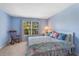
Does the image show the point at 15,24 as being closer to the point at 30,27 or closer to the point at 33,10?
the point at 30,27

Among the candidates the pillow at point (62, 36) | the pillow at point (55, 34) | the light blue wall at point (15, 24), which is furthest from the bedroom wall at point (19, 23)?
the pillow at point (62, 36)

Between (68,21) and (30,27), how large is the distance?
2.61 feet

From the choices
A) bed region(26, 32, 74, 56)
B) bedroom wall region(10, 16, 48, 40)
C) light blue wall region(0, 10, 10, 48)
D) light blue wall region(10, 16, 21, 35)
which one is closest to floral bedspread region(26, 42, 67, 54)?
bed region(26, 32, 74, 56)

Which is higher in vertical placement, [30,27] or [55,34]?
[30,27]

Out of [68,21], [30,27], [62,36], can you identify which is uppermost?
[68,21]

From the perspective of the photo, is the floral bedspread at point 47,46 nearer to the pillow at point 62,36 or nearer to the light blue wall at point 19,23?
the pillow at point 62,36

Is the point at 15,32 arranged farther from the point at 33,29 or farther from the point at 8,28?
the point at 33,29

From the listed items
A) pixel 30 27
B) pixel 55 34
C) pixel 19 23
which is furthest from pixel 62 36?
pixel 19 23

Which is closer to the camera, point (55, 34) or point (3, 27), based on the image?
point (3, 27)

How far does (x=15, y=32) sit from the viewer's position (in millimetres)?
2469

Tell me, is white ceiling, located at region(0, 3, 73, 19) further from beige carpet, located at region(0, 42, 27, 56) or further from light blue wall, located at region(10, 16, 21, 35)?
beige carpet, located at region(0, 42, 27, 56)

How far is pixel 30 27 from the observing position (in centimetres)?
249

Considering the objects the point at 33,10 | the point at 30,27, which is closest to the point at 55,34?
the point at 30,27

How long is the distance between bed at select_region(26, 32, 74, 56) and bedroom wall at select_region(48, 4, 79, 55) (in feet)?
0.35
